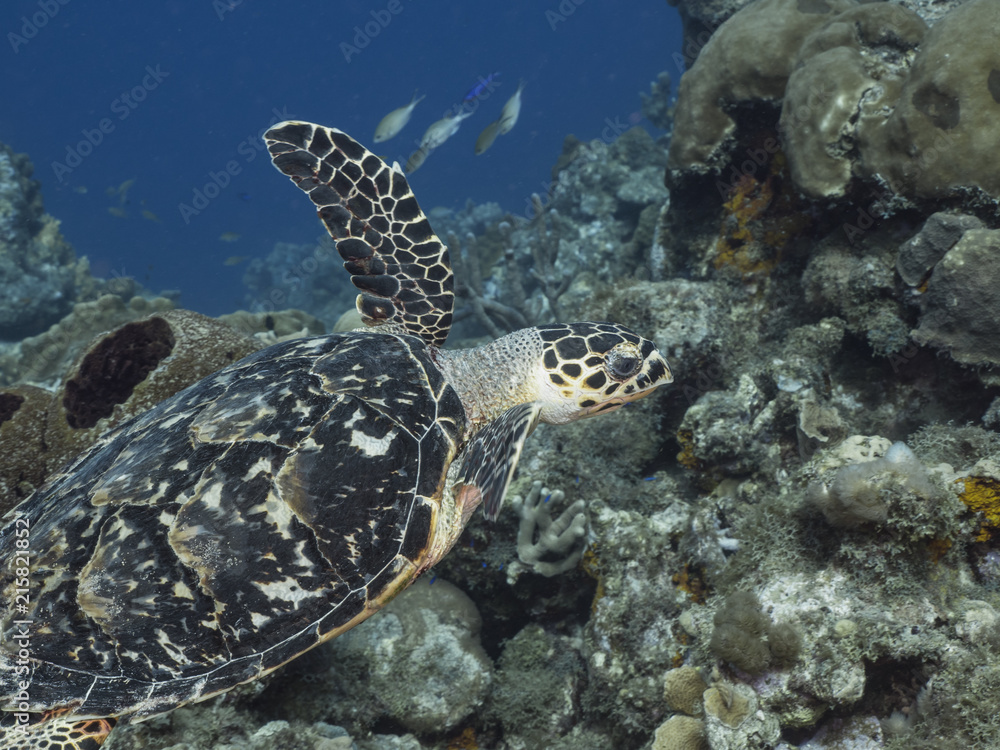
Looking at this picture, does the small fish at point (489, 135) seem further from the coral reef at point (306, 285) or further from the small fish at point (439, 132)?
the coral reef at point (306, 285)

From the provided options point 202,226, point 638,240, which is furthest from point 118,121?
point 638,240

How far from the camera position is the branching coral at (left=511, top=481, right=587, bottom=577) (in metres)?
3.19

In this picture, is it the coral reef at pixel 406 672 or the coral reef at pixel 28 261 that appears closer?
the coral reef at pixel 406 672

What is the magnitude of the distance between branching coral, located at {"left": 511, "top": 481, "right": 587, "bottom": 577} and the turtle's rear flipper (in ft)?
7.08

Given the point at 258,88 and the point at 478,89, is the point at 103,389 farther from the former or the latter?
the point at 258,88

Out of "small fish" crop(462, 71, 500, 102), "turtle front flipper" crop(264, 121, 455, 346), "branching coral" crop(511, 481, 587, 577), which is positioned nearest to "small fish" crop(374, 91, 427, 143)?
"small fish" crop(462, 71, 500, 102)

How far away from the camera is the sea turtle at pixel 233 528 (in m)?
1.90

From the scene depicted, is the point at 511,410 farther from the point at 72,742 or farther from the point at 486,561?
the point at 72,742

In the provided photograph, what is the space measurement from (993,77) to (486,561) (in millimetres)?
4207

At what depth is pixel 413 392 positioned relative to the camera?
2516 mm

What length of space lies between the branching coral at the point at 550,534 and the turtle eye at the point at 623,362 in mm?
917

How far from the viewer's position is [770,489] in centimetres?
297

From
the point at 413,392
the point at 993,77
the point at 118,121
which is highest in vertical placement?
the point at 118,121

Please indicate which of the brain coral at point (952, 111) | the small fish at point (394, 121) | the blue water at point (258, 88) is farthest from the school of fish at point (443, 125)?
the blue water at point (258, 88)
